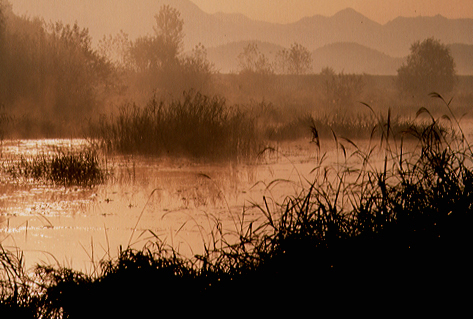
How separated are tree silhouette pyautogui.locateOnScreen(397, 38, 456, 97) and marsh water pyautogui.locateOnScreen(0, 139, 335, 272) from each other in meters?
23.5

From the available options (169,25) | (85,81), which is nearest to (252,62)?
(169,25)

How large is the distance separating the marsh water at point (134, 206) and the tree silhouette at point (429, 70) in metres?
23.5

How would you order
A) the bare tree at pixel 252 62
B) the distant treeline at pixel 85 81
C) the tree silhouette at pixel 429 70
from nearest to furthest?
the distant treeline at pixel 85 81 < the tree silhouette at pixel 429 70 < the bare tree at pixel 252 62

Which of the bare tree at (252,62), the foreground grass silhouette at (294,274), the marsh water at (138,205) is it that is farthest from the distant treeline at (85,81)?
the foreground grass silhouette at (294,274)

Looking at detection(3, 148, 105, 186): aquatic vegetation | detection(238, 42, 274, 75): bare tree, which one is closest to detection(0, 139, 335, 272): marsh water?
detection(3, 148, 105, 186): aquatic vegetation

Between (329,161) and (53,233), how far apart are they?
5188 millimetres

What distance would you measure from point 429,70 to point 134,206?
2815cm

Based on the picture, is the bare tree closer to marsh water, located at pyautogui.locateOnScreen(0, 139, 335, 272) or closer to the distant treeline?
the distant treeline

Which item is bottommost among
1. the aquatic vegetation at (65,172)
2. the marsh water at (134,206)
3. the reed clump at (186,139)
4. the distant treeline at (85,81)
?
the marsh water at (134,206)

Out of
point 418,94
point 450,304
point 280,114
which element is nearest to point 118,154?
point 450,304

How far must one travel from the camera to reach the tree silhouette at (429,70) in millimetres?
31203

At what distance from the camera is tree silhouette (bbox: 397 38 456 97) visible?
3120 centimetres

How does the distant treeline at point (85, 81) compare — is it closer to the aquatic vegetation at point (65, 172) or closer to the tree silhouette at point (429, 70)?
the tree silhouette at point (429, 70)

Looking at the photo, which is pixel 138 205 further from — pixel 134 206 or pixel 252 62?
pixel 252 62
